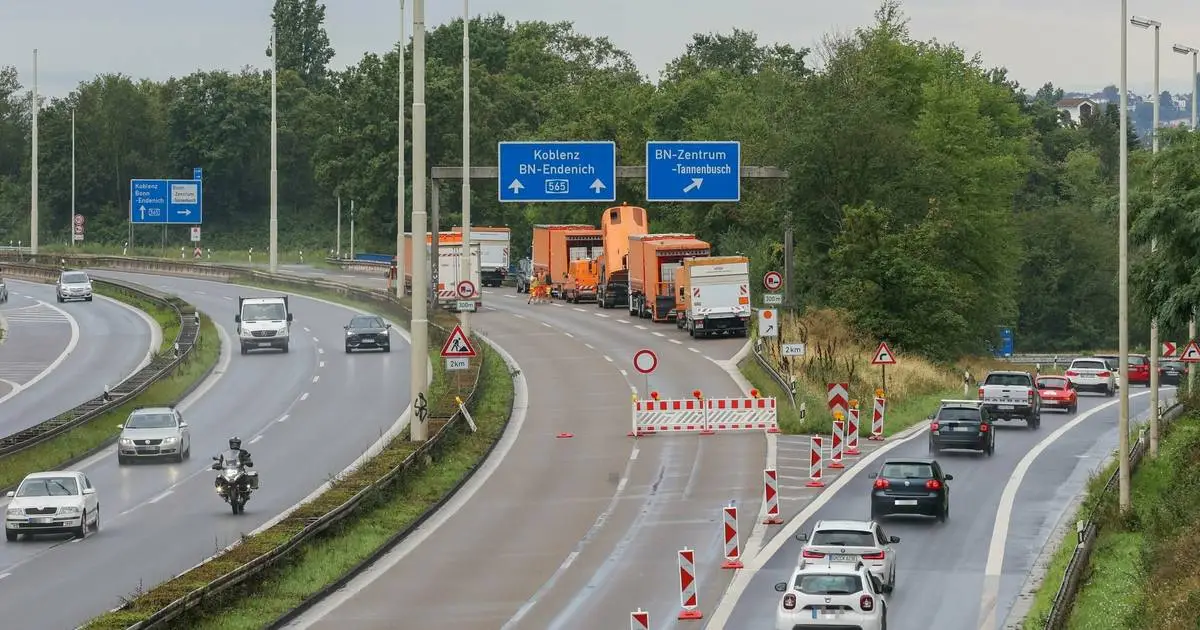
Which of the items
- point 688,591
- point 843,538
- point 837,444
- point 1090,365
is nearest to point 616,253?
point 1090,365

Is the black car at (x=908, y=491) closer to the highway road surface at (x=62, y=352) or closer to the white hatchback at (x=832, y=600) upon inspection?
the white hatchback at (x=832, y=600)

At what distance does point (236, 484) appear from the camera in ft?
122

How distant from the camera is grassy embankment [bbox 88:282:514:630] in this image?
84.0 ft

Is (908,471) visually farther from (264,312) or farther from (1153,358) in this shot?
(264,312)

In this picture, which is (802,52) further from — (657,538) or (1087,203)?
(657,538)

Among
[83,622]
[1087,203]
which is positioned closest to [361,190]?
[1087,203]

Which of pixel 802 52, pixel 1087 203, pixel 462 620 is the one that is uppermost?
pixel 802 52

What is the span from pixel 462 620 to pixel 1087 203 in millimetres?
123570

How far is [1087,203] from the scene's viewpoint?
141750 mm

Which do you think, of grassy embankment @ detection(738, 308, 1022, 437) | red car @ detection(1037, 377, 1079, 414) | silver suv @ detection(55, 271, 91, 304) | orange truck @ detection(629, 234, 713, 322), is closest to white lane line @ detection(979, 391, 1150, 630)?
grassy embankment @ detection(738, 308, 1022, 437)

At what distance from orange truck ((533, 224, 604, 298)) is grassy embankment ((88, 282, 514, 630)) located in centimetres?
3572

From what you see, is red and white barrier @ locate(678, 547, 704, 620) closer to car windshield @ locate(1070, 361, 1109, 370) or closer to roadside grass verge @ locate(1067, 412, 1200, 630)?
roadside grass verge @ locate(1067, 412, 1200, 630)

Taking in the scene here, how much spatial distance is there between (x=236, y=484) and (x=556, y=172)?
28.4 metres

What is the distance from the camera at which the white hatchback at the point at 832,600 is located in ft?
76.0
